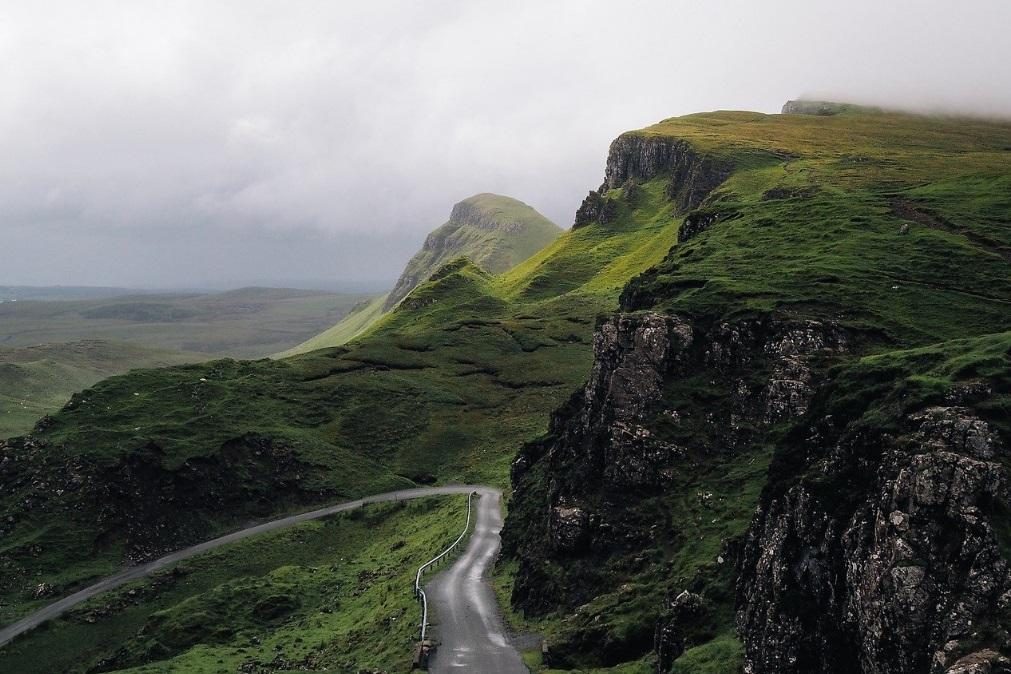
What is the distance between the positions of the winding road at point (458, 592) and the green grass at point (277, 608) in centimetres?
237

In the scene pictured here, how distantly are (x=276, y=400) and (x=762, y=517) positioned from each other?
4446 inches

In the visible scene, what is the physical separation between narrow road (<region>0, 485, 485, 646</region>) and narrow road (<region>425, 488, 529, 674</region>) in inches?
155

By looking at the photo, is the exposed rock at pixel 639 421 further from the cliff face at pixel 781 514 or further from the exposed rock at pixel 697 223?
the exposed rock at pixel 697 223

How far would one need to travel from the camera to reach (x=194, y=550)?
104m

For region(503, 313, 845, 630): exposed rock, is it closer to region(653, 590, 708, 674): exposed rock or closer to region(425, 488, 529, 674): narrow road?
region(425, 488, 529, 674): narrow road

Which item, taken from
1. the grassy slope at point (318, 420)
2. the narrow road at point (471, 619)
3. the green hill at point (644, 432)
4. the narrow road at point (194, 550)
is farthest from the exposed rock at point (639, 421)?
the grassy slope at point (318, 420)

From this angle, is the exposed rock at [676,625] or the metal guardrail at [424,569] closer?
the exposed rock at [676,625]

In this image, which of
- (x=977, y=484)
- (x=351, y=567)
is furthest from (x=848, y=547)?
(x=351, y=567)

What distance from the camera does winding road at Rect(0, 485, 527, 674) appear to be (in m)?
52.1

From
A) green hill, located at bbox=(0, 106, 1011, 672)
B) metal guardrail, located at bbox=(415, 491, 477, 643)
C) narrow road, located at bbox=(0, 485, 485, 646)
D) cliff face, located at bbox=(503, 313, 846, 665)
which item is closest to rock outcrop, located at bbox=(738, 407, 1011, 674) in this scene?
green hill, located at bbox=(0, 106, 1011, 672)

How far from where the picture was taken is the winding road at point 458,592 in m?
52.1

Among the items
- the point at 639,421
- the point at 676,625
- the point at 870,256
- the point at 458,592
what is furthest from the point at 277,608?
the point at 870,256

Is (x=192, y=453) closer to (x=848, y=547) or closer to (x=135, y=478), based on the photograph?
(x=135, y=478)

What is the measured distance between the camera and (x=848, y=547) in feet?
114
